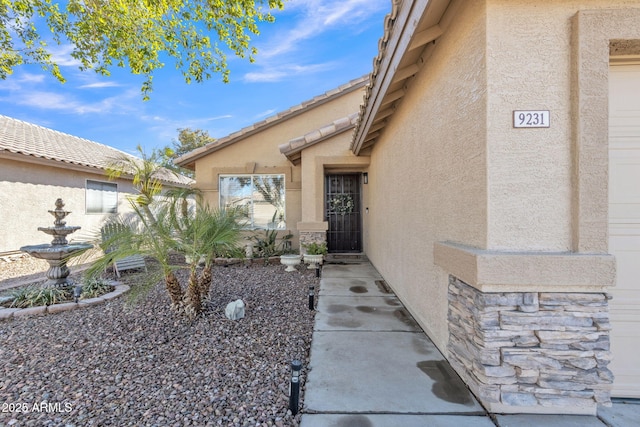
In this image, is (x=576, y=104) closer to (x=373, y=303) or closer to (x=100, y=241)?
(x=373, y=303)

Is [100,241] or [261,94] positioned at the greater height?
[261,94]

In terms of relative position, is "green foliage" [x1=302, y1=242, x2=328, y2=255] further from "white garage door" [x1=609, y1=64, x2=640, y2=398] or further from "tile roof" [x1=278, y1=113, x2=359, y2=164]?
"white garage door" [x1=609, y1=64, x2=640, y2=398]

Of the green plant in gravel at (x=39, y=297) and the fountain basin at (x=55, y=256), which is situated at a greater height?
the fountain basin at (x=55, y=256)

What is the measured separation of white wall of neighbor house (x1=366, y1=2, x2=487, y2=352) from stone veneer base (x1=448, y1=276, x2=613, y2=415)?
0.65 meters

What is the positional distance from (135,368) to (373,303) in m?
3.77

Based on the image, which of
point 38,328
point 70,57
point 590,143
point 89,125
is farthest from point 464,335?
point 89,125

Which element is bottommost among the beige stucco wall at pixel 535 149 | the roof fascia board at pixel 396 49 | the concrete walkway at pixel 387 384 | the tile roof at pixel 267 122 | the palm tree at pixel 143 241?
the concrete walkway at pixel 387 384

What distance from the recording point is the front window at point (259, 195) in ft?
34.3

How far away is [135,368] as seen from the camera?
329 cm

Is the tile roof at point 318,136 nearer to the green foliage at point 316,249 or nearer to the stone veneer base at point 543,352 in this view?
the green foliage at point 316,249

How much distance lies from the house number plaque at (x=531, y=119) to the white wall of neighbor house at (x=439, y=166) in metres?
0.27

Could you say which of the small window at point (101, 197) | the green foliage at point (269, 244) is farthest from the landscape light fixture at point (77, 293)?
the small window at point (101, 197)

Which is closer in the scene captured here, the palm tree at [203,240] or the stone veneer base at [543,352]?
the stone veneer base at [543,352]

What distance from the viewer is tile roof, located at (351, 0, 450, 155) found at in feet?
9.46
